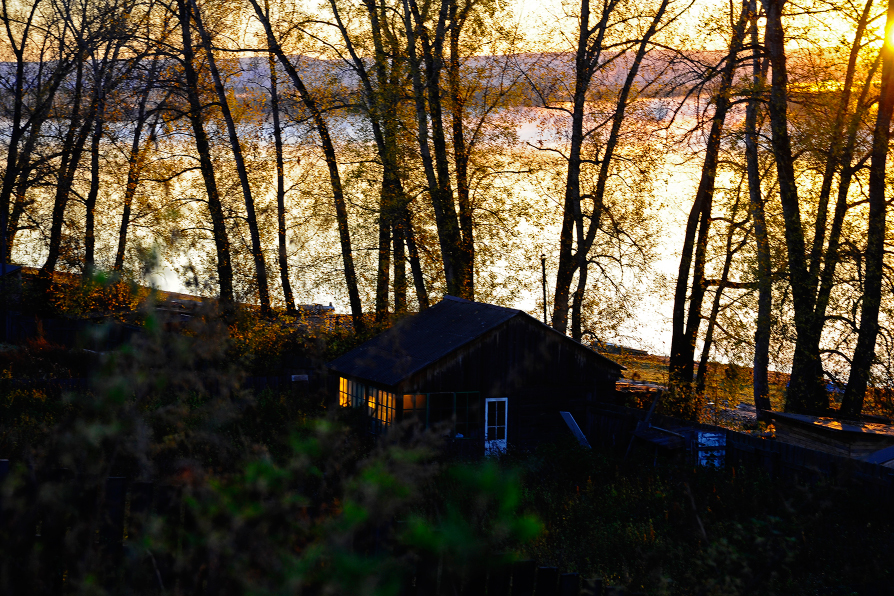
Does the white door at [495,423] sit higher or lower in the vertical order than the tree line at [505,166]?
lower

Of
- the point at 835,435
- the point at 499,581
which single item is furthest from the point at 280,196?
the point at 499,581

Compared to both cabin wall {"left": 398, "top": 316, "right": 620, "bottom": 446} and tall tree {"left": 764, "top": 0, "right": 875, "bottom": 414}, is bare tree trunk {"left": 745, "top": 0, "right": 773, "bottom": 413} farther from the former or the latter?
cabin wall {"left": 398, "top": 316, "right": 620, "bottom": 446}

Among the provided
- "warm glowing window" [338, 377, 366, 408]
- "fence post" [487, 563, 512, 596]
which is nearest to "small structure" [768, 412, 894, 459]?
"warm glowing window" [338, 377, 366, 408]

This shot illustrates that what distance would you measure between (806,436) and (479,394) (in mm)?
7194

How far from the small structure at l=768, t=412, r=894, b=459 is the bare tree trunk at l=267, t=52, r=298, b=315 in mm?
18765

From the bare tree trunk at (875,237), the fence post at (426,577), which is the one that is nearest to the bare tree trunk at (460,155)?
the bare tree trunk at (875,237)

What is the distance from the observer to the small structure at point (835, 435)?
1366 centimetres

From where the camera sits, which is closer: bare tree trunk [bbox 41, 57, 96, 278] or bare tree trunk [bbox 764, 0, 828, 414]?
bare tree trunk [bbox 764, 0, 828, 414]

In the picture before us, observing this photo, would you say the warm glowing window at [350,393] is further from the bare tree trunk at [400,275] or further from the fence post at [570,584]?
the fence post at [570,584]

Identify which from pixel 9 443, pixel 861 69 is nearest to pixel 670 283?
pixel 861 69

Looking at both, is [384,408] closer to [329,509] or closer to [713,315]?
[713,315]

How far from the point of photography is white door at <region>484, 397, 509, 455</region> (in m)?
18.4

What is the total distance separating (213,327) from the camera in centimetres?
581

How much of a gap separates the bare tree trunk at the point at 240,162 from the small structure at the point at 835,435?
61.6ft
